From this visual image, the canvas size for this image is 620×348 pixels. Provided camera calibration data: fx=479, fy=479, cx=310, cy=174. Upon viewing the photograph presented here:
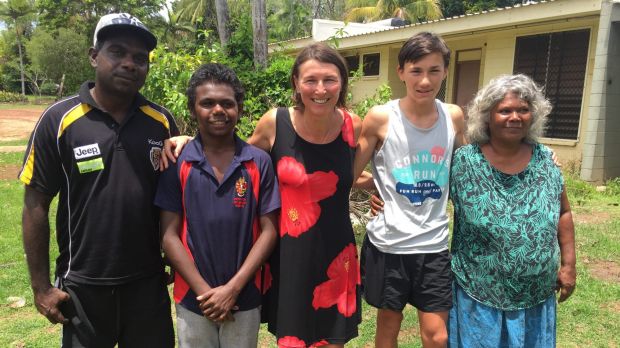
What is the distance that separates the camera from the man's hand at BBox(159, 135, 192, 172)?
2.11 m

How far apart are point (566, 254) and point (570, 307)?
1.77m

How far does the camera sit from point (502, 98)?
2234mm

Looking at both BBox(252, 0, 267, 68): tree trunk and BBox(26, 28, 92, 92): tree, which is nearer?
BBox(252, 0, 267, 68): tree trunk

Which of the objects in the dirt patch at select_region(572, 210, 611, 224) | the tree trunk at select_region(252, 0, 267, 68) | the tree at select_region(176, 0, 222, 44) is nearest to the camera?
the tree trunk at select_region(252, 0, 267, 68)

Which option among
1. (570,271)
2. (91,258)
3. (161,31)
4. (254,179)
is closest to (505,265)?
(570,271)

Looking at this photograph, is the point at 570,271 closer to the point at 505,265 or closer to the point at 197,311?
the point at 505,265

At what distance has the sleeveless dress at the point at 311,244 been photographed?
89.0 inches

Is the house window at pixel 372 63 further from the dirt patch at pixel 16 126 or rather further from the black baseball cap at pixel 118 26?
the black baseball cap at pixel 118 26

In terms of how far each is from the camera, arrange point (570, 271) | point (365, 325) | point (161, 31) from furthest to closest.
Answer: point (161, 31), point (365, 325), point (570, 271)

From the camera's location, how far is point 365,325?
3.55m

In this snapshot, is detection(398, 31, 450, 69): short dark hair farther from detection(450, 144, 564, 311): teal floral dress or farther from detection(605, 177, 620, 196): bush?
detection(605, 177, 620, 196): bush

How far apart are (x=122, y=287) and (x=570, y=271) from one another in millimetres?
2105

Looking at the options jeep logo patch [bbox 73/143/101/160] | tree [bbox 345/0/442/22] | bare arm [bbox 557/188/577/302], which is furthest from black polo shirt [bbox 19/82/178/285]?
tree [bbox 345/0/442/22]

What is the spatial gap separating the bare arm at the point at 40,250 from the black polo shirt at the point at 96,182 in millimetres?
55
